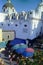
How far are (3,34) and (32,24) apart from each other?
6954 millimetres

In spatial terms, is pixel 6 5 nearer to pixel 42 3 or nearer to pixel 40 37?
pixel 42 3

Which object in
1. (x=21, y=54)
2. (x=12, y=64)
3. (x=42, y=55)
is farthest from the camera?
(x=21, y=54)

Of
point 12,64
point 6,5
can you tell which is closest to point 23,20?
point 6,5

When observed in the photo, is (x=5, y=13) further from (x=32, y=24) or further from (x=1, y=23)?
(x=32, y=24)

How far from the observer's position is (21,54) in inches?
1228

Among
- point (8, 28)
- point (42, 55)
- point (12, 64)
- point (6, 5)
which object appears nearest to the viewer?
point (42, 55)

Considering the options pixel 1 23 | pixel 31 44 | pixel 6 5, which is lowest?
pixel 31 44

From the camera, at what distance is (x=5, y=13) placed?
50062 millimetres

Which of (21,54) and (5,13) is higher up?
(5,13)

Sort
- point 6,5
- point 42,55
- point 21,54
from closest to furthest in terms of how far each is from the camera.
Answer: point 42,55
point 21,54
point 6,5

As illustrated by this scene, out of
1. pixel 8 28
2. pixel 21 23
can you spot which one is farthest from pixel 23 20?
pixel 8 28

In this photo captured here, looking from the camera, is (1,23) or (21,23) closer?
(21,23)

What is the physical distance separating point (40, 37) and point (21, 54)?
1425 centimetres

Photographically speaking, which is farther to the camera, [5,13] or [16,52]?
[5,13]
